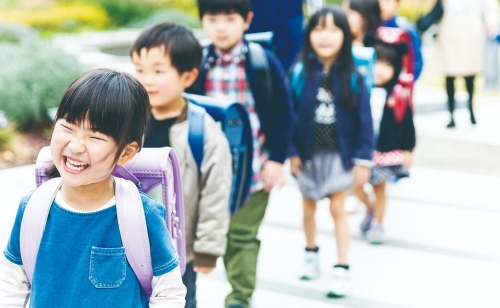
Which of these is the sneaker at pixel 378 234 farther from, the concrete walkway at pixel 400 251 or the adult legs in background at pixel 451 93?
the adult legs in background at pixel 451 93

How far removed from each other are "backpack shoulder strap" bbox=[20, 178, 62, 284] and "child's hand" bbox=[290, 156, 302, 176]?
2.21 meters

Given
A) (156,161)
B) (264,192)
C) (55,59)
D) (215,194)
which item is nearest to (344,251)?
(264,192)

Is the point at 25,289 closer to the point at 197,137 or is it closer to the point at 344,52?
the point at 197,137

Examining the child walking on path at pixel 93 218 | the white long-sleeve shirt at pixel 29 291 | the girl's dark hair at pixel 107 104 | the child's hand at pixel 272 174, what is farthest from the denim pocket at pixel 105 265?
the child's hand at pixel 272 174

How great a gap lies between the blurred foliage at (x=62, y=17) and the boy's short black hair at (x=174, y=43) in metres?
13.8

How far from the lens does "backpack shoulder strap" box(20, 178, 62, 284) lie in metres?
1.89

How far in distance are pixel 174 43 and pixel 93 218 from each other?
1.17 metres

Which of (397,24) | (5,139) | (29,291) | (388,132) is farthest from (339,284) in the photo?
(5,139)

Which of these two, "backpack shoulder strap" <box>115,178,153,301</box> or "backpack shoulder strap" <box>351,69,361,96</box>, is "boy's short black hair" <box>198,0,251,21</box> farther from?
"backpack shoulder strap" <box>115,178,153,301</box>

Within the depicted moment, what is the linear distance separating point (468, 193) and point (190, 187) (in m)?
4.14

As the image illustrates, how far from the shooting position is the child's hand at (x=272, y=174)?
11.8 feet

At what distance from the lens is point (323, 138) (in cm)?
396

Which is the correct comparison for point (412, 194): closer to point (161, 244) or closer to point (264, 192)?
point (264, 192)

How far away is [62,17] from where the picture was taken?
57.4ft
